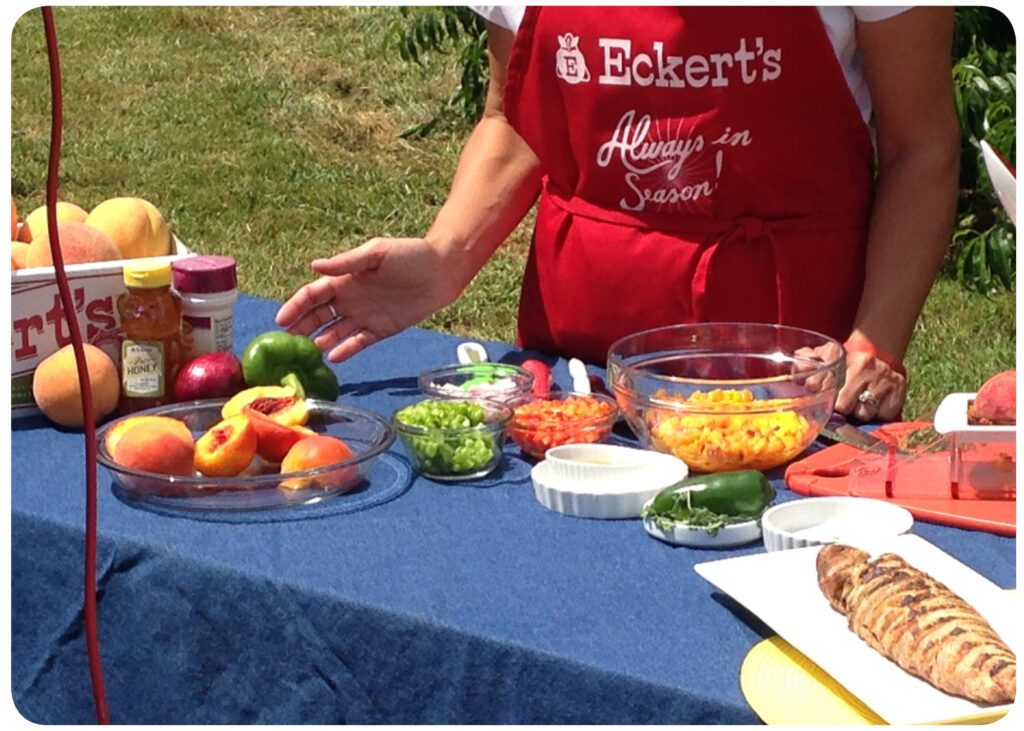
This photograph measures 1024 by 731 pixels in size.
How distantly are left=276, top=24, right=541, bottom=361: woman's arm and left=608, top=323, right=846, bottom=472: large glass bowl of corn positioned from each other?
1.33 ft

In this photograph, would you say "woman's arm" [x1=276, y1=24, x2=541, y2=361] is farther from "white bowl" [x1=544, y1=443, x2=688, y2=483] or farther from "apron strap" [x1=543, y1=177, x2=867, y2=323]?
"white bowl" [x1=544, y1=443, x2=688, y2=483]

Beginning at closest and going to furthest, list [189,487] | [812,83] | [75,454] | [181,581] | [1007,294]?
1. [181,581]
2. [189,487]
3. [75,454]
4. [812,83]
5. [1007,294]

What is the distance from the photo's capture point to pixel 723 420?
71.8 inches

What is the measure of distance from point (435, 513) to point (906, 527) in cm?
48

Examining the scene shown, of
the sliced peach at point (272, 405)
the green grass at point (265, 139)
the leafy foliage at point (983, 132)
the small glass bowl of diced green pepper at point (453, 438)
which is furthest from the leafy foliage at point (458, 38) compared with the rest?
the small glass bowl of diced green pepper at point (453, 438)

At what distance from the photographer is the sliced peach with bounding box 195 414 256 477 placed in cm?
180

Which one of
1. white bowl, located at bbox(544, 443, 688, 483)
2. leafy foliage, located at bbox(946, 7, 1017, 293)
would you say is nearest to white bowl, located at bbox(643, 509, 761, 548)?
white bowl, located at bbox(544, 443, 688, 483)

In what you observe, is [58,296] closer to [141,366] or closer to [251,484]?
[141,366]

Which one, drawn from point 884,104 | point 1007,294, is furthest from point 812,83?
point 1007,294

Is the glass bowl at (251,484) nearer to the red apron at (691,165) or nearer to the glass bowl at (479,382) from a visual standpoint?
the glass bowl at (479,382)

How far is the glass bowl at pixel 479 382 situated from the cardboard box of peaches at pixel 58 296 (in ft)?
1.23

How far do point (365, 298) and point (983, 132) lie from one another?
2.60 metres

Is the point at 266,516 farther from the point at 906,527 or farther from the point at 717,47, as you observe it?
the point at 717,47

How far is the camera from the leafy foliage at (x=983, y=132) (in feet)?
14.0
